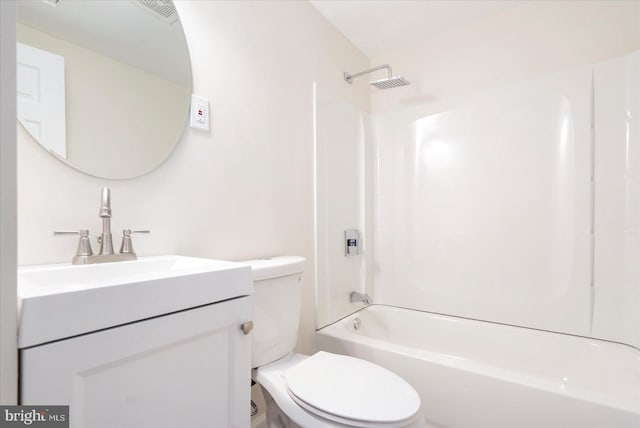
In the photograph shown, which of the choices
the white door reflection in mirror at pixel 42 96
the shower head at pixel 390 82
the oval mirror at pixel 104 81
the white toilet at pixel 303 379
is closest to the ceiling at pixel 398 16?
the shower head at pixel 390 82

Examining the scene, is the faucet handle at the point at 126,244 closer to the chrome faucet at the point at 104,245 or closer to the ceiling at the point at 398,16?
the chrome faucet at the point at 104,245

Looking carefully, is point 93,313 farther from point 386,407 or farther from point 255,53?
point 255,53

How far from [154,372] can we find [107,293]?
8.1 inches

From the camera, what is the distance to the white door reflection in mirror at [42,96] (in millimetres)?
832

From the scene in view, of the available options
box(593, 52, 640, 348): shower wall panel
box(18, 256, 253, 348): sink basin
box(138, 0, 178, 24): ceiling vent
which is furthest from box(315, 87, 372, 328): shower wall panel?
box(593, 52, 640, 348): shower wall panel

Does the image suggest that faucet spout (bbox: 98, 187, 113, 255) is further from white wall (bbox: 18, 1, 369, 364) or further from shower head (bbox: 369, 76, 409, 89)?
shower head (bbox: 369, 76, 409, 89)

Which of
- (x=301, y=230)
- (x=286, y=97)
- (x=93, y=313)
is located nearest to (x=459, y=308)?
(x=301, y=230)

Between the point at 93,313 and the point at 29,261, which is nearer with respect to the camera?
the point at 93,313

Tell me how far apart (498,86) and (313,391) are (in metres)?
1.95

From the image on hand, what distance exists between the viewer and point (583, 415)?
1088 millimetres

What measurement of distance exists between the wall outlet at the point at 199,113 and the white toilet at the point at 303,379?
1.86 ft

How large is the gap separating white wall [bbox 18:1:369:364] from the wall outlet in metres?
0.03

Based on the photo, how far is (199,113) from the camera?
4.04 feet

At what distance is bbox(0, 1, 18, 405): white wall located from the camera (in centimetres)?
42
